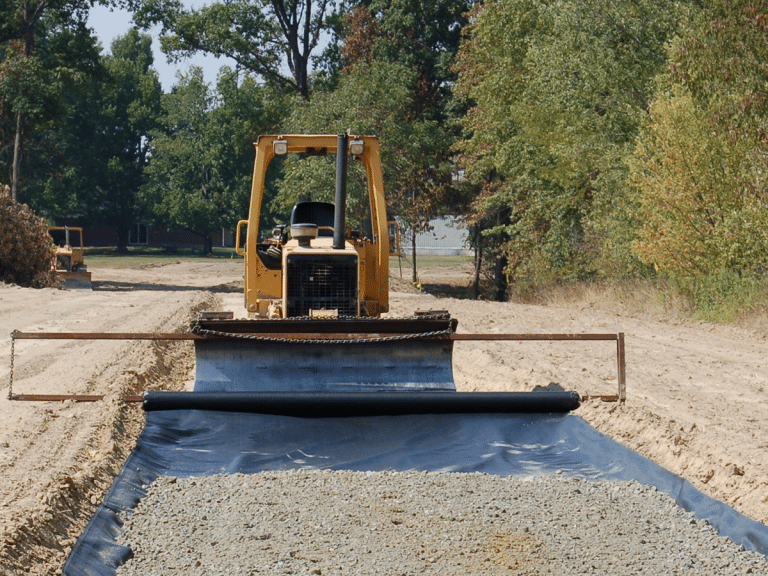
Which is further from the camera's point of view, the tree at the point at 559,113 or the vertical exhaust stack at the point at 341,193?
the tree at the point at 559,113

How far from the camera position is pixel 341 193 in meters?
9.54

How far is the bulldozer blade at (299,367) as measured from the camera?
29.5 ft

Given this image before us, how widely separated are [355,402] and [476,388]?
3322 mm

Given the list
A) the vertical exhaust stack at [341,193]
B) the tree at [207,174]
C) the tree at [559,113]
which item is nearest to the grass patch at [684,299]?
the tree at [559,113]

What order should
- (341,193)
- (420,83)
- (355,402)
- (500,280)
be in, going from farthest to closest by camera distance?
(420,83)
(500,280)
(341,193)
(355,402)

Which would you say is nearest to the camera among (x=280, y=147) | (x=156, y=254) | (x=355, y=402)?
(x=355, y=402)

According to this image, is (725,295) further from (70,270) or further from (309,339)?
(70,270)

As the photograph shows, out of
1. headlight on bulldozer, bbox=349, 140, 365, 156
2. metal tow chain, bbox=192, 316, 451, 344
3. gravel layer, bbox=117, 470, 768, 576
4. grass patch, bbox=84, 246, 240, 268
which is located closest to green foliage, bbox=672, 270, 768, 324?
headlight on bulldozer, bbox=349, 140, 365, 156

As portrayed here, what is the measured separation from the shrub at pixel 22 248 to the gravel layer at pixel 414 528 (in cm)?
2345

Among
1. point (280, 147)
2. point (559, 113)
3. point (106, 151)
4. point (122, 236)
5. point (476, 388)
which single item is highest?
point (106, 151)

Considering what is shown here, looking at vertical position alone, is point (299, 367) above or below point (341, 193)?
below

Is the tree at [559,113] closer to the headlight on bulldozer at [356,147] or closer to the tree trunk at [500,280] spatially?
the tree trunk at [500,280]

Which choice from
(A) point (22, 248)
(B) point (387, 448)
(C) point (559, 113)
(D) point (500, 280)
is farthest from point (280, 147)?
(D) point (500, 280)

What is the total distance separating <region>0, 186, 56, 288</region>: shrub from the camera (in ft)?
91.5
